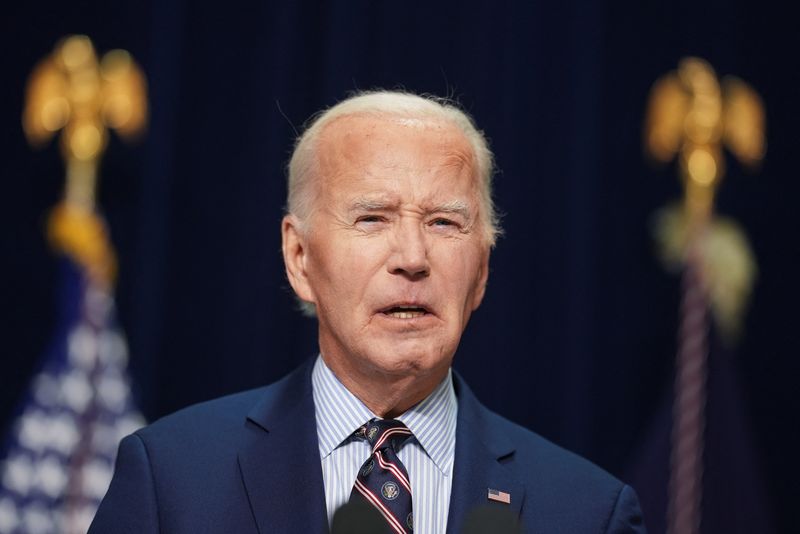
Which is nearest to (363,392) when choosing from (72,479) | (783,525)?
(72,479)

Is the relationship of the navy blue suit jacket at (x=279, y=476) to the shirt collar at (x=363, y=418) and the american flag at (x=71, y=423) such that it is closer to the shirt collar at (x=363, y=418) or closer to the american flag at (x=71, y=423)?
the shirt collar at (x=363, y=418)

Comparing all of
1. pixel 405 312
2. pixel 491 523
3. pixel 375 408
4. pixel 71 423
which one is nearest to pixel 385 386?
pixel 375 408

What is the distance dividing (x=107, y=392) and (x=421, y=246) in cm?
171

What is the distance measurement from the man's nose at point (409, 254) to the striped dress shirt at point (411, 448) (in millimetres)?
257

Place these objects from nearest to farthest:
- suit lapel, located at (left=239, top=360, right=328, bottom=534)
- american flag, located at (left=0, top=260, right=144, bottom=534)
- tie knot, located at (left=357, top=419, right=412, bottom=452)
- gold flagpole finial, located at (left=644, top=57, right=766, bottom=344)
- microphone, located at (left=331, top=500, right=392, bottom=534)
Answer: microphone, located at (left=331, top=500, right=392, bottom=534) < suit lapel, located at (left=239, top=360, right=328, bottom=534) < tie knot, located at (left=357, top=419, right=412, bottom=452) < american flag, located at (left=0, top=260, right=144, bottom=534) < gold flagpole finial, located at (left=644, top=57, right=766, bottom=344)

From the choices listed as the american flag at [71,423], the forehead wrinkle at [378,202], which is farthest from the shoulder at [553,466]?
the american flag at [71,423]

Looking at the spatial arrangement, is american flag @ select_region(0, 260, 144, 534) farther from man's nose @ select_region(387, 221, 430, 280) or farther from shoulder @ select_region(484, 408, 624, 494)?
man's nose @ select_region(387, 221, 430, 280)

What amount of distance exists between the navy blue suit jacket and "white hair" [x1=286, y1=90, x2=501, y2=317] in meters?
0.31

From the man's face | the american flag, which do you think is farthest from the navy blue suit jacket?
the american flag

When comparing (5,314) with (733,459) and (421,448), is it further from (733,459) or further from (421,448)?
(733,459)

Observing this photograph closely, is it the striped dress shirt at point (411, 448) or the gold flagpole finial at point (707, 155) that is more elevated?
the gold flagpole finial at point (707, 155)

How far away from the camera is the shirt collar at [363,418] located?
5.94ft

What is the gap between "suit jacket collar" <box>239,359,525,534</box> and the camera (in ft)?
5.56

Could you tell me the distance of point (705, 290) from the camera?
3521 millimetres
